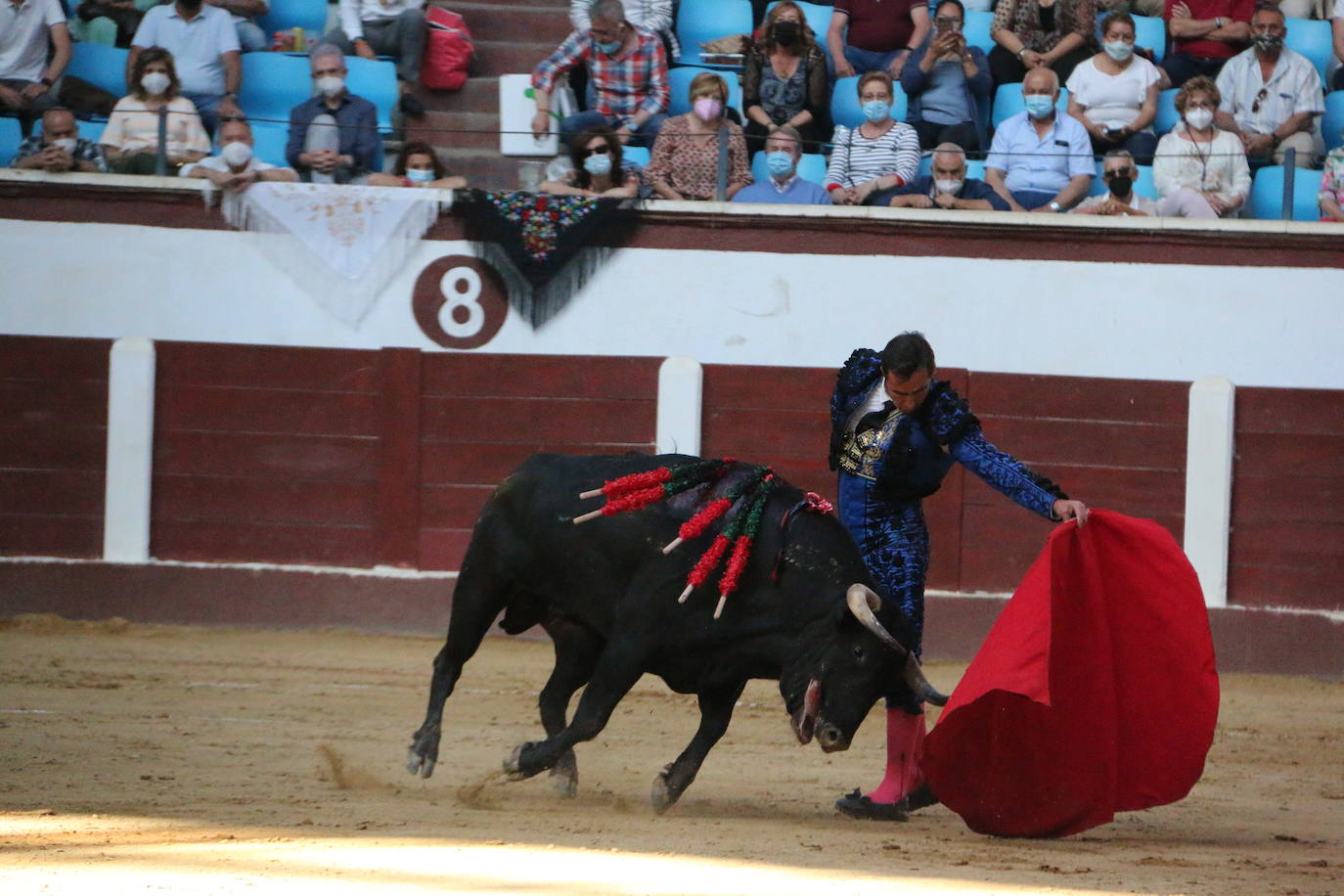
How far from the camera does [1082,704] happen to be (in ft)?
15.0

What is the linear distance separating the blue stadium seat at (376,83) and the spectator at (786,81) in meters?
1.93

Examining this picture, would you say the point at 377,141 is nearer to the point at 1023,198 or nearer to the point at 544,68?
the point at 544,68

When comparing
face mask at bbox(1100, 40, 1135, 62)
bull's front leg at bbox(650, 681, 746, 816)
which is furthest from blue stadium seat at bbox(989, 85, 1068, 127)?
bull's front leg at bbox(650, 681, 746, 816)

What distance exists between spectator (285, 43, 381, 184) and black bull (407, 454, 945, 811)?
406cm

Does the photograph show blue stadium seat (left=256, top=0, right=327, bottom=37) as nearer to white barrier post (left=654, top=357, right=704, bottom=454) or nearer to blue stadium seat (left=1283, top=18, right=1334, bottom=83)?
white barrier post (left=654, top=357, right=704, bottom=454)

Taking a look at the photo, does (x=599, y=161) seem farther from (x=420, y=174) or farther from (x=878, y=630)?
(x=878, y=630)

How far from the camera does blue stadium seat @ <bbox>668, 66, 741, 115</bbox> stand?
9484mm

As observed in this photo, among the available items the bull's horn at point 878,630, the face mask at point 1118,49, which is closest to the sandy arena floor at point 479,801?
the bull's horn at point 878,630

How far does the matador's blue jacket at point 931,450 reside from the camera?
15.1 ft

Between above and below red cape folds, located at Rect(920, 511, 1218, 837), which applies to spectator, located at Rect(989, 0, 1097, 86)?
above

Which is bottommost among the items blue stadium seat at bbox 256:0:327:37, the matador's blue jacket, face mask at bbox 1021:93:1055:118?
the matador's blue jacket

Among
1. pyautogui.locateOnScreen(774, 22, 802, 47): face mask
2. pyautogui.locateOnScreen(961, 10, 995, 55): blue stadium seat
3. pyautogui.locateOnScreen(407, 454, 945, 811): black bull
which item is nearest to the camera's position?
pyautogui.locateOnScreen(407, 454, 945, 811): black bull

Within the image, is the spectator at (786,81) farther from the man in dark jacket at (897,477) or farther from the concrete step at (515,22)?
the man in dark jacket at (897,477)

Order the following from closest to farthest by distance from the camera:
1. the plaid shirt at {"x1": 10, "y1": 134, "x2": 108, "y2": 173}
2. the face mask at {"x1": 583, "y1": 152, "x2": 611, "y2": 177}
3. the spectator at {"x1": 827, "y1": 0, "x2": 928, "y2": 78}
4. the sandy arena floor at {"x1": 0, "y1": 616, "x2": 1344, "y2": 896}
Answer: the sandy arena floor at {"x1": 0, "y1": 616, "x2": 1344, "y2": 896} → the face mask at {"x1": 583, "y1": 152, "x2": 611, "y2": 177} → the plaid shirt at {"x1": 10, "y1": 134, "x2": 108, "y2": 173} → the spectator at {"x1": 827, "y1": 0, "x2": 928, "y2": 78}
